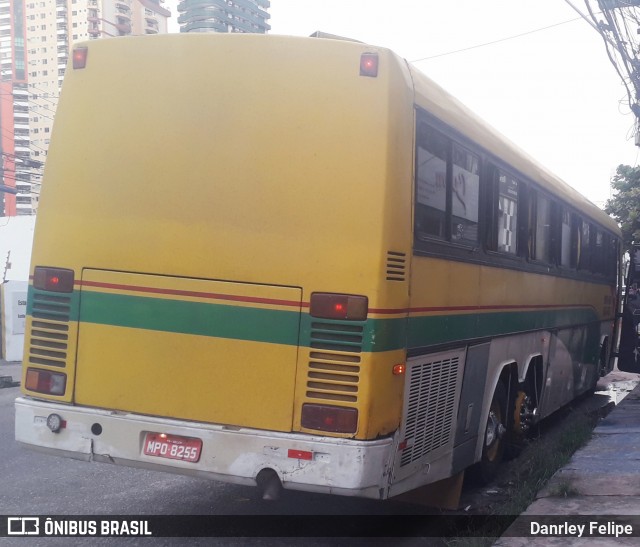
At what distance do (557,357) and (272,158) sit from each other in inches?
243

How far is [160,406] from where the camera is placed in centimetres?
497

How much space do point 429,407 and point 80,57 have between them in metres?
3.41

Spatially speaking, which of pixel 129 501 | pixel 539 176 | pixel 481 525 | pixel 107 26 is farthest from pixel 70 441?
pixel 107 26

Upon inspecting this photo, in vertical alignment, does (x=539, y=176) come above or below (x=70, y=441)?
above

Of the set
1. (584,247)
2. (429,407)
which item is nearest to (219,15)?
(584,247)

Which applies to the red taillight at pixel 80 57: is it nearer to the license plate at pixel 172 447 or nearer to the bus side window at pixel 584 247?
the license plate at pixel 172 447

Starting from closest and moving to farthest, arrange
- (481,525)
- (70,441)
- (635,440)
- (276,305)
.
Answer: (276,305) < (70,441) < (481,525) < (635,440)

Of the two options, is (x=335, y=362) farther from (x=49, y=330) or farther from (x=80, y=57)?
(x=80, y=57)

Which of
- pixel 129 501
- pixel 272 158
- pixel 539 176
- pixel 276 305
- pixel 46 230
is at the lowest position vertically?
pixel 129 501

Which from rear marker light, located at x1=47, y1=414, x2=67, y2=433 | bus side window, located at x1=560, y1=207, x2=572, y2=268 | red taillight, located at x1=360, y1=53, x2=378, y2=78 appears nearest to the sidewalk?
bus side window, located at x1=560, y1=207, x2=572, y2=268

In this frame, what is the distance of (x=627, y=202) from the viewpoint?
33.5 meters

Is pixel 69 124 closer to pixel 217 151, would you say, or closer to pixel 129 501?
pixel 217 151

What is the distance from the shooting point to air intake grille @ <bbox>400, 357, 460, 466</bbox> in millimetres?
5145

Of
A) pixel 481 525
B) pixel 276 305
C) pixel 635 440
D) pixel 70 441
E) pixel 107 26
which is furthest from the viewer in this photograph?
pixel 107 26
